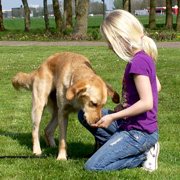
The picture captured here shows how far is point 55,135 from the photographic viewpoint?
629 cm

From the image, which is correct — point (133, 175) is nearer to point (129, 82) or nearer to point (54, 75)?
point (129, 82)

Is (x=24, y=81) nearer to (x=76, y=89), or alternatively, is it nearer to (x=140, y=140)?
(x=76, y=89)

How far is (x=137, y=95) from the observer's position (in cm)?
429

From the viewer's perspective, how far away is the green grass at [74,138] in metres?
4.28

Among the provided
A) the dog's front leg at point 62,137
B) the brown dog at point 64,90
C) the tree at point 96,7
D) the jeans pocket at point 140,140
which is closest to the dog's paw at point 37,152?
the brown dog at point 64,90

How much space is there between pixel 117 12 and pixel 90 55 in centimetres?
1006

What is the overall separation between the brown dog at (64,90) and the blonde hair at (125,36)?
1.99 feet

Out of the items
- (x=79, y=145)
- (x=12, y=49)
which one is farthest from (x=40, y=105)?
(x=12, y=49)

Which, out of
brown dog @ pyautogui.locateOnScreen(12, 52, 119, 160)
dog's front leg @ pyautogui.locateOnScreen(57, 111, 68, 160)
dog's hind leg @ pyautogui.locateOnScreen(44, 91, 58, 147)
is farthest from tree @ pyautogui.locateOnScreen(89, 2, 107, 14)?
dog's front leg @ pyautogui.locateOnScreen(57, 111, 68, 160)

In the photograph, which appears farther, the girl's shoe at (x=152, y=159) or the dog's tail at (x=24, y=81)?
the dog's tail at (x=24, y=81)

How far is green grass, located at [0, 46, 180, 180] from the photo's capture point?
4277mm

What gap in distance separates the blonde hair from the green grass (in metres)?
1.39

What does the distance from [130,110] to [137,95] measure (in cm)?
27

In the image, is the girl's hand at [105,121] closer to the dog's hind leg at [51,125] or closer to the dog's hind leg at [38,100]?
the dog's hind leg at [38,100]
